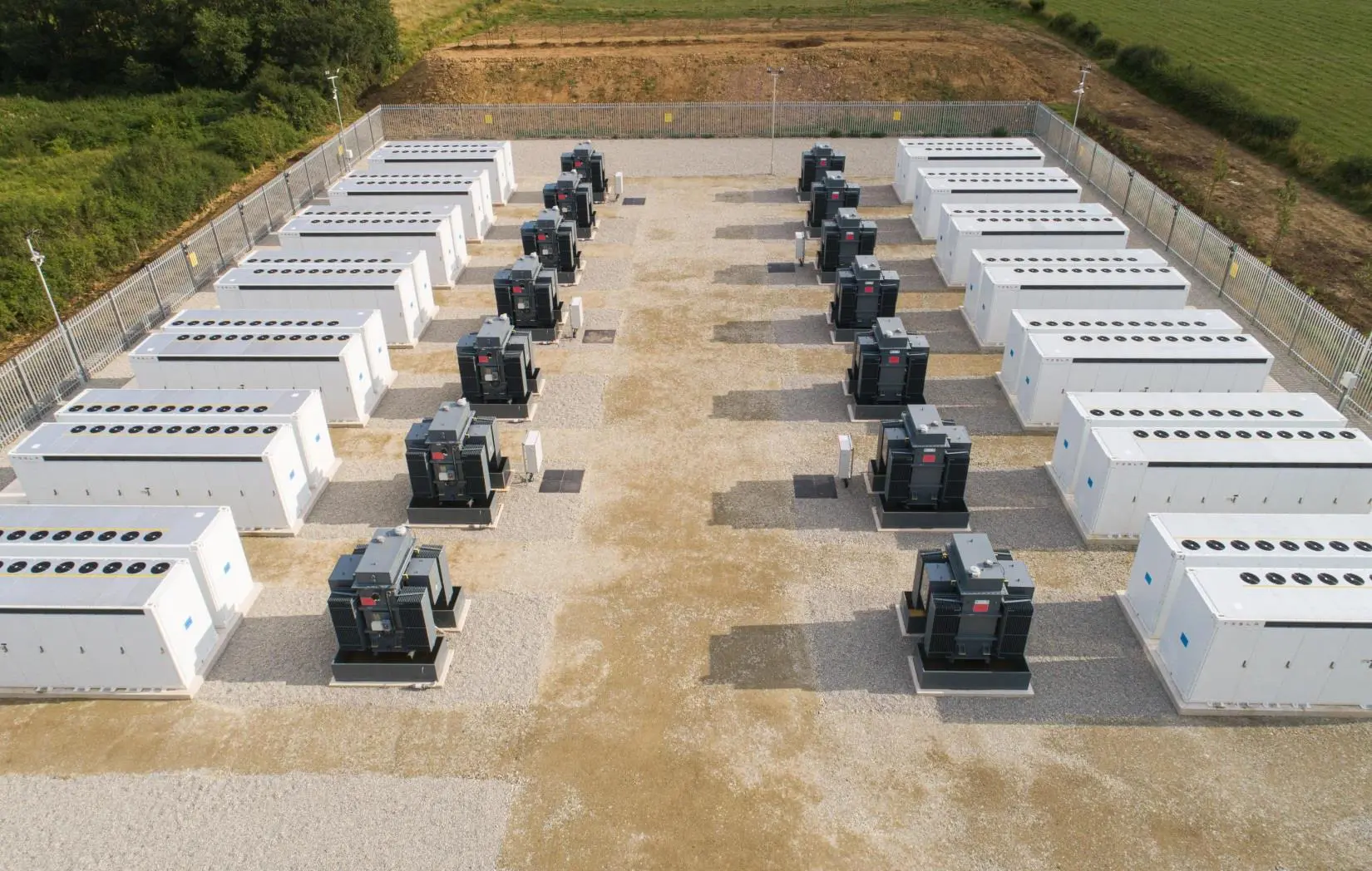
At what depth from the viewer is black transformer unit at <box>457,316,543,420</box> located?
23.5 meters

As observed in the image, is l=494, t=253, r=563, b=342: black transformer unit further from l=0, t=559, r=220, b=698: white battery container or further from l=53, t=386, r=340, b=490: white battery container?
l=0, t=559, r=220, b=698: white battery container

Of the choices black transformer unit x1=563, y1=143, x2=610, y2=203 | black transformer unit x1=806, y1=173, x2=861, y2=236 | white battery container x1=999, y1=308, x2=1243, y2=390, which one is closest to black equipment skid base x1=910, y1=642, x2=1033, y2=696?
white battery container x1=999, y1=308, x2=1243, y2=390

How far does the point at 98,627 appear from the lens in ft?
49.6

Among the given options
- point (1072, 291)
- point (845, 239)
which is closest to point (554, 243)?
point (845, 239)

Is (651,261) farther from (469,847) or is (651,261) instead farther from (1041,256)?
(469,847)

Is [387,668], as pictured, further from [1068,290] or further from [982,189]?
[982,189]

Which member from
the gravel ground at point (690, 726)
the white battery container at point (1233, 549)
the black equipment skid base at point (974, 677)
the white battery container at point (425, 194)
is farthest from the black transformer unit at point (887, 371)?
the white battery container at point (425, 194)

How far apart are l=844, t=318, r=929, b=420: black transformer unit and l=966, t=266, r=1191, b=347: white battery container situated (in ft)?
13.0

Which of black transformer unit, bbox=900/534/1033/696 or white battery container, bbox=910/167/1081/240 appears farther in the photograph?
white battery container, bbox=910/167/1081/240

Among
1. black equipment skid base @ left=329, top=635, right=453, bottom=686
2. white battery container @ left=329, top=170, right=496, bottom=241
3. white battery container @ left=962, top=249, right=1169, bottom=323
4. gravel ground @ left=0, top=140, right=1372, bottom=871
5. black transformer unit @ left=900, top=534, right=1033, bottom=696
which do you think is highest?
white battery container @ left=329, top=170, right=496, bottom=241

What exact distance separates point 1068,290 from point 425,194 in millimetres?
23609

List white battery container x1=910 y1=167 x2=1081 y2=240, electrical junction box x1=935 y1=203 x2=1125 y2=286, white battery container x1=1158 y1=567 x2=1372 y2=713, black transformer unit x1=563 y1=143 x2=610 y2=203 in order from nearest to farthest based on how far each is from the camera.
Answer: white battery container x1=1158 y1=567 x2=1372 y2=713 < electrical junction box x1=935 y1=203 x2=1125 y2=286 < white battery container x1=910 y1=167 x2=1081 y2=240 < black transformer unit x1=563 y1=143 x2=610 y2=203

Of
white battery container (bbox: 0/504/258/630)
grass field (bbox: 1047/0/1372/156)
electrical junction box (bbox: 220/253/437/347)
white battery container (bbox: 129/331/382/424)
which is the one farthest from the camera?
grass field (bbox: 1047/0/1372/156)

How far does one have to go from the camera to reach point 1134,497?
734 inches
